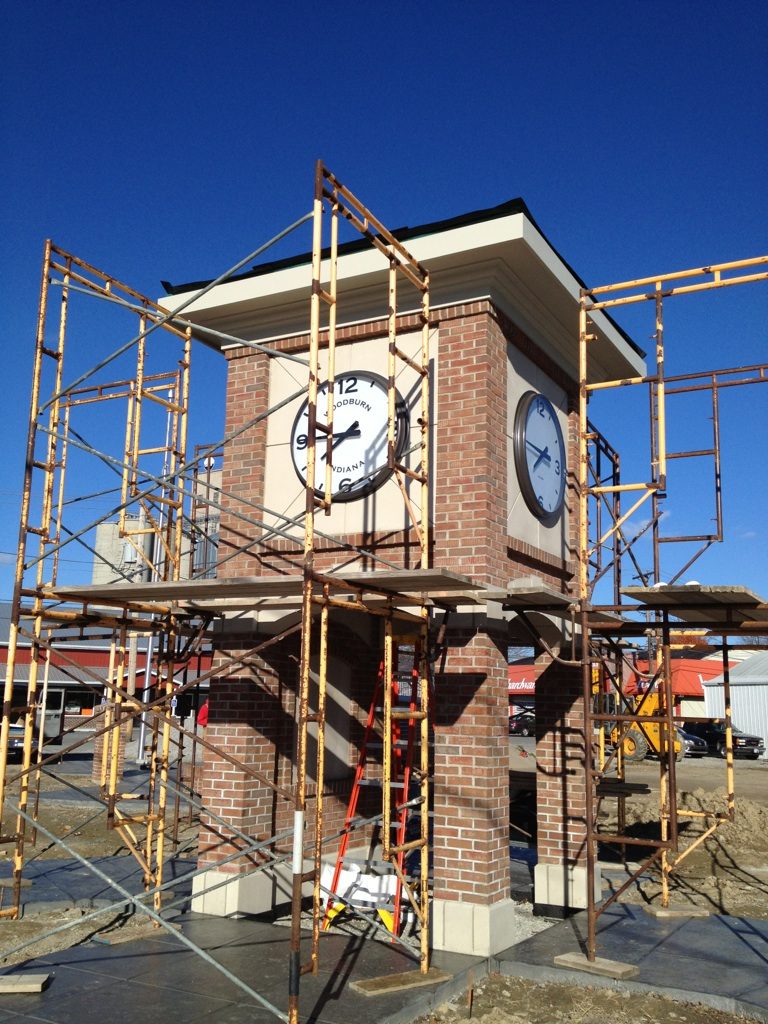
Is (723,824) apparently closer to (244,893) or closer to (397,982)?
(244,893)

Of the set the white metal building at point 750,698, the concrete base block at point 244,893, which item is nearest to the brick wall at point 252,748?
the concrete base block at point 244,893

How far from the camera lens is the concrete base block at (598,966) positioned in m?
7.76

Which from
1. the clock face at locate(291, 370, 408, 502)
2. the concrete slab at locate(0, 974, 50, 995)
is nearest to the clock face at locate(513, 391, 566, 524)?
the clock face at locate(291, 370, 408, 502)

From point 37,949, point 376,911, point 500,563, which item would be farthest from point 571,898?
point 37,949

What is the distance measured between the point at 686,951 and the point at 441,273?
713cm

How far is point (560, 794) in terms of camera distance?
10.5 m

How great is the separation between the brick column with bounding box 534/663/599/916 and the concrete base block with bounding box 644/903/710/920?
761 mm

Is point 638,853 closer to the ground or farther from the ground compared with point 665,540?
closer to the ground

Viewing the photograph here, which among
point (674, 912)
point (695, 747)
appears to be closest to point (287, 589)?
point (674, 912)

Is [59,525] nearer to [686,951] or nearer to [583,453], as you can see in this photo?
[583,453]

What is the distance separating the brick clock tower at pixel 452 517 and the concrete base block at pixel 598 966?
68 cm

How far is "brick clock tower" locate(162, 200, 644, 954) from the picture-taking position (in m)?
8.80

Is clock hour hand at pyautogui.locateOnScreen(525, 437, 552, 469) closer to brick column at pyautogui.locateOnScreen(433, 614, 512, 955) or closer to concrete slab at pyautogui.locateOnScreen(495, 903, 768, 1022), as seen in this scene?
brick column at pyautogui.locateOnScreen(433, 614, 512, 955)

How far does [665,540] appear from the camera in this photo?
13.8 m
